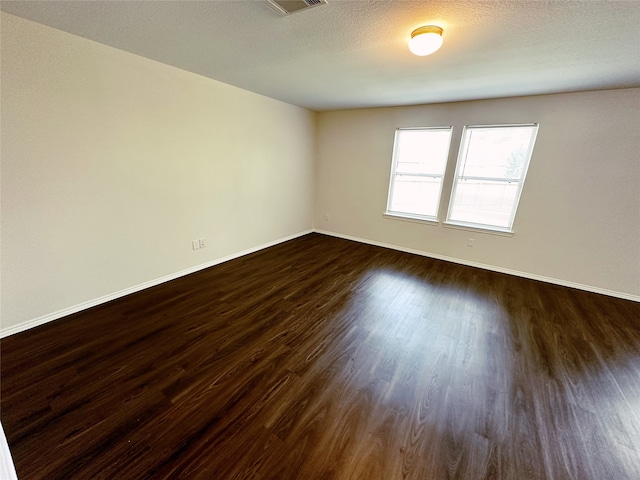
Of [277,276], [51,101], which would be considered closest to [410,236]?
[277,276]

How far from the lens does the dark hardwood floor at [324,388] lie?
130 centimetres

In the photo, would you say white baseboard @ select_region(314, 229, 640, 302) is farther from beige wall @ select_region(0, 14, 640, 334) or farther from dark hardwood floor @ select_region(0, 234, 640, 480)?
dark hardwood floor @ select_region(0, 234, 640, 480)

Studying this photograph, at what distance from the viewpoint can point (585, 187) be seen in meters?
3.14

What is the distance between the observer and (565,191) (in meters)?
3.26

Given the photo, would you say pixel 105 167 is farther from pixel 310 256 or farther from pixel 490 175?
pixel 490 175

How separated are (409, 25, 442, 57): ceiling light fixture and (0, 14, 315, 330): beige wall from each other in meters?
2.47

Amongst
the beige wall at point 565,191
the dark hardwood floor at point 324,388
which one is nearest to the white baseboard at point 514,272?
the beige wall at point 565,191

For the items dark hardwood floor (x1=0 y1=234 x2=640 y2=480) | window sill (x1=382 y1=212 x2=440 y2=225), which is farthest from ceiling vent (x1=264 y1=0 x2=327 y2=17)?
window sill (x1=382 y1=212 x2=440 y2=225)

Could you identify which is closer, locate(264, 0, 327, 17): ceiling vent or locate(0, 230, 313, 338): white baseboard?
locate(264, 0, 327, 17): ceiling vent

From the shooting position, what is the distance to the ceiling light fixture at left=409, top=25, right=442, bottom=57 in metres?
1.73

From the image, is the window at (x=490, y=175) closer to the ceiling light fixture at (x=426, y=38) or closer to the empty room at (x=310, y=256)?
the empty room at (x=310, y=256)

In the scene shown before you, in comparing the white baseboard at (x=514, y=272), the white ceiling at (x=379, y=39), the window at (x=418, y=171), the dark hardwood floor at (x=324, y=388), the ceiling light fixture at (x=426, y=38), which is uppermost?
the white ceiling at (x=379, y=39)

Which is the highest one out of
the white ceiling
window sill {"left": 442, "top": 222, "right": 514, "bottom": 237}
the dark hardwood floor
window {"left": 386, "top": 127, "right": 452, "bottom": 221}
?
the white ceiling

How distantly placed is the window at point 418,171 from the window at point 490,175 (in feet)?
0.96
